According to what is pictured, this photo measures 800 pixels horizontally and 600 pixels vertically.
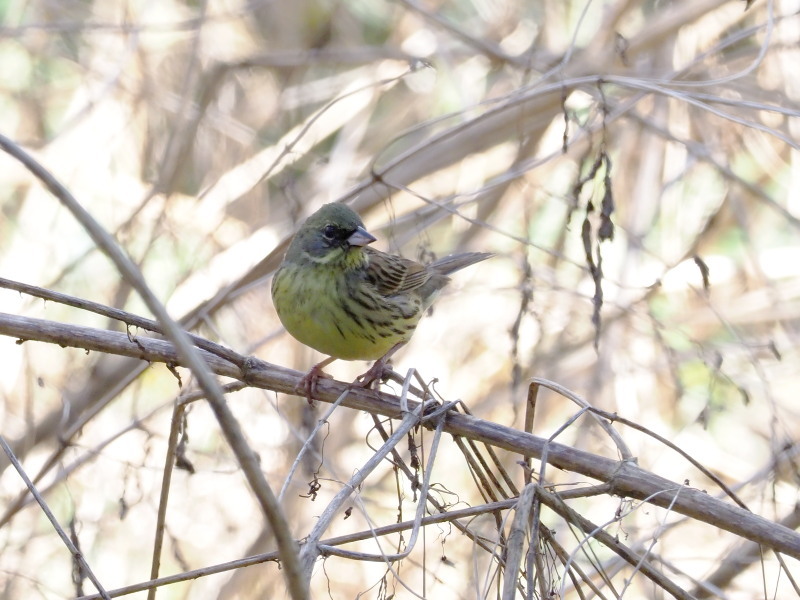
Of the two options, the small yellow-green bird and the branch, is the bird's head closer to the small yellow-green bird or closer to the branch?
the small yellow-green bird

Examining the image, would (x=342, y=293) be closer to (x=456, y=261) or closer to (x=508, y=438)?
(x=456, y=261)

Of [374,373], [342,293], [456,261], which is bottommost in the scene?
[374,373]

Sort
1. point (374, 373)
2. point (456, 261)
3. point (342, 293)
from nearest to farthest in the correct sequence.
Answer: point (374, 373) < point (342, 293) < point (456, 261)

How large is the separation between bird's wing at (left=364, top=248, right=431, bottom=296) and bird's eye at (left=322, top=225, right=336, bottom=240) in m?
0.21

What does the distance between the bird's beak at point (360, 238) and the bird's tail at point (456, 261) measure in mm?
750

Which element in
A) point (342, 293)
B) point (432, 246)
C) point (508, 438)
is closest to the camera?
point (508, 438)

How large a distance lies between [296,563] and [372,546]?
3.47 m

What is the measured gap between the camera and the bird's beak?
11.9 ft

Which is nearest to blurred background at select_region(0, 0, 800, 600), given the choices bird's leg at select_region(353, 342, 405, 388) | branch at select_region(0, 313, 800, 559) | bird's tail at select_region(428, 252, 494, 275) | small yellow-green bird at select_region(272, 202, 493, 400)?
bird's tail at select_region(428, 252, 494, 275)

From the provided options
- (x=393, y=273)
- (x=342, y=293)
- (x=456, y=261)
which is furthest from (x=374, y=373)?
(x=456, y=261)

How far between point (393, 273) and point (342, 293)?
0.41 meters

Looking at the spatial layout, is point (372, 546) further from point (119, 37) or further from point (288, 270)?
point (119, 37)

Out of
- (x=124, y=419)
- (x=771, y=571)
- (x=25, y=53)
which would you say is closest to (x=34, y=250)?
(x=124, y=419)

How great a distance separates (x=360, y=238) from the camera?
3.64 metres
